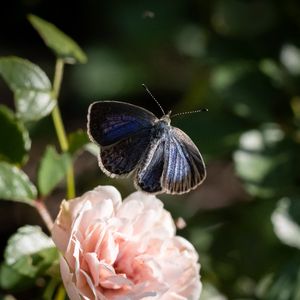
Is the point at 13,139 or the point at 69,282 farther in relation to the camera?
the point at 13,139

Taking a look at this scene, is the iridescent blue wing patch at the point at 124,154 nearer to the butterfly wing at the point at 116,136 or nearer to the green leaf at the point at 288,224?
the butterfly wing at the point at 116,136

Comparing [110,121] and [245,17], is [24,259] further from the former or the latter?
[245,17]

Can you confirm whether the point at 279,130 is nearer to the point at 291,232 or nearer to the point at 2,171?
the point at 291,232

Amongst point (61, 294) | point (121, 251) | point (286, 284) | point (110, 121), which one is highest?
point (110, 121)

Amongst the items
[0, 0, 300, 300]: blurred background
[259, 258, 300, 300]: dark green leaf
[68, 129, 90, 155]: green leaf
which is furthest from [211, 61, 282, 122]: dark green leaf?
[68, 129, 90, 155]: green leaf

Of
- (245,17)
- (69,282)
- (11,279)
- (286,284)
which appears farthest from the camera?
(245,17)

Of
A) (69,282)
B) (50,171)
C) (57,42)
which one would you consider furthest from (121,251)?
(57,42)

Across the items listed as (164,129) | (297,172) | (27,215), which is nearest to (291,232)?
(297,172)

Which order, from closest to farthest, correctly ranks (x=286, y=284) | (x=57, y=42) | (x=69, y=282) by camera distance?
(x=69, y=282) → (x=57, y=42) → (x=286, y=284)
